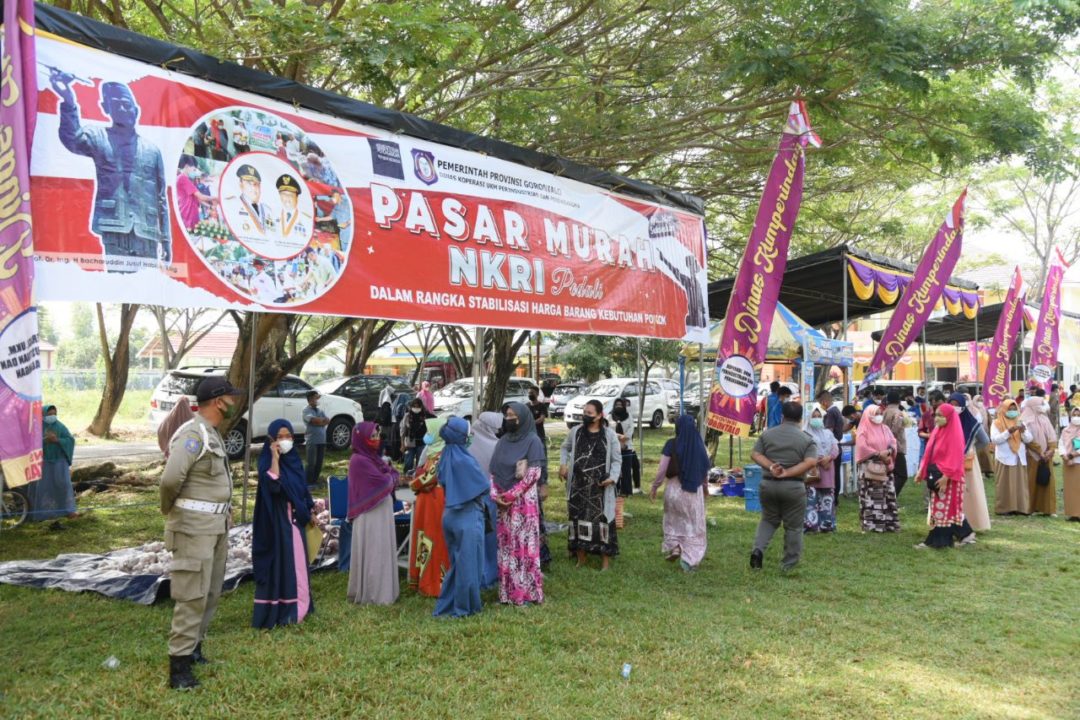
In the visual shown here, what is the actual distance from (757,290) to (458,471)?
13.3 ft

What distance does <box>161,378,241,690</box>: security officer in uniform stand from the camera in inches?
162

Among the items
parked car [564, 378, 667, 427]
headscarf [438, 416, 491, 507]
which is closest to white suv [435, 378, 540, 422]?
parked car [564, 378, 667, 427]

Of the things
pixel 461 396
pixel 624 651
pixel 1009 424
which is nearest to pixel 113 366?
pixel 461 396

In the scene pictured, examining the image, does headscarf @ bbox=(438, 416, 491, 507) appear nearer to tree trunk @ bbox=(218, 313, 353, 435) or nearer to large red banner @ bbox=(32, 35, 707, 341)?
large red banner @ bbox=(32, 35, 707, 341)

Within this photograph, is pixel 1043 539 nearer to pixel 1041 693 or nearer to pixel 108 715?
pixel 1041 693

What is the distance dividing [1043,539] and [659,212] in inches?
217

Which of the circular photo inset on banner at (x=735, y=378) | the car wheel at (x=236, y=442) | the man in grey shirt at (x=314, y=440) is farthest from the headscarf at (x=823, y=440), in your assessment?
the car wheel at (x=236, y=442)

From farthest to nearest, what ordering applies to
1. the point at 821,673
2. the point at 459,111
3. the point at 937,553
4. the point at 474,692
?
the point at 459,111 < the point at 937,553 < the point at 821,673 < the point at 474,692

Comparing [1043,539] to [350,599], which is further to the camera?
[1043,539]

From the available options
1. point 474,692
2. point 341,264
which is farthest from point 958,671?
point 341,264

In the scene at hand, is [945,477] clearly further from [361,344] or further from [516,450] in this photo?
[361,344]

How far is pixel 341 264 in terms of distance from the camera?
5.55m

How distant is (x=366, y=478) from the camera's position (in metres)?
5.91

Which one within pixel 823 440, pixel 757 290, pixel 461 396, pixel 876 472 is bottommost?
pixel 876 472
